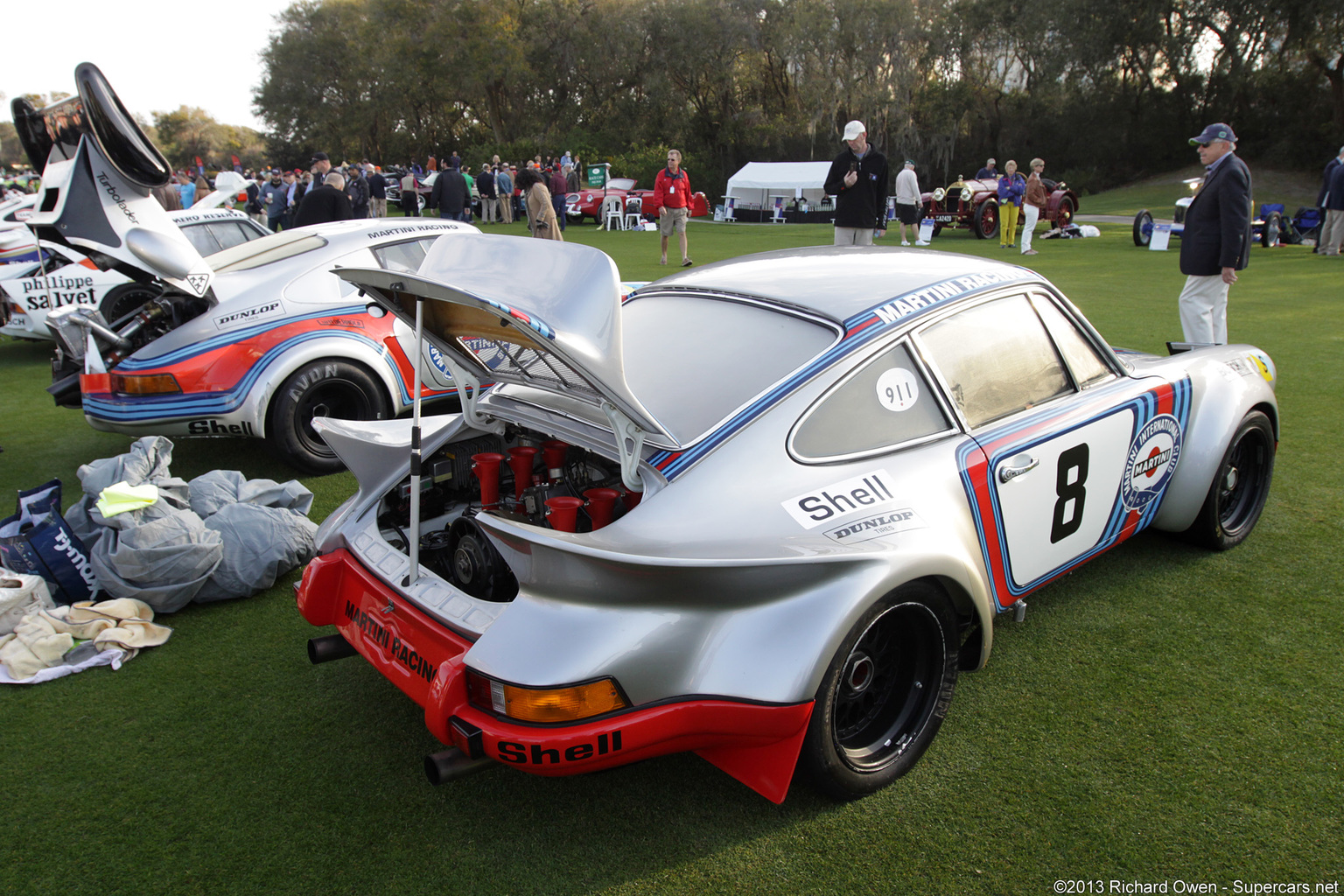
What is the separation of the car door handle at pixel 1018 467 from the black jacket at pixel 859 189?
18.2ft

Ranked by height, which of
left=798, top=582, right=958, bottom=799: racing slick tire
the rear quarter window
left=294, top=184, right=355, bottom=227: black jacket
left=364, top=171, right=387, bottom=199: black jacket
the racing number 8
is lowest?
left=798, top=582, right=958, bottom=799: racing slick tire

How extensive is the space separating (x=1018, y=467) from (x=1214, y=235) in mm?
4326

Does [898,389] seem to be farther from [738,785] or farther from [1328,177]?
[1328,177]

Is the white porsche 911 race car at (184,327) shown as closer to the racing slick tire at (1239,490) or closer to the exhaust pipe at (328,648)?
the exhaust pipe at (328,648)

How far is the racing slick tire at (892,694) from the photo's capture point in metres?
2.26

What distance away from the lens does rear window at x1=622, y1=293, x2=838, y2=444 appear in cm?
246

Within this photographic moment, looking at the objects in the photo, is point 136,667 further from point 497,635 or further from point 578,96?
point 578,96

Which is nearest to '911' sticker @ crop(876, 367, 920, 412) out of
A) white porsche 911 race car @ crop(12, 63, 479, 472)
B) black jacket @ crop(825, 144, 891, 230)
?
white porsche 911 race car @ crop(12, 63, 479, 472)

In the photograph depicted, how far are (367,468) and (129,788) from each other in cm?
119

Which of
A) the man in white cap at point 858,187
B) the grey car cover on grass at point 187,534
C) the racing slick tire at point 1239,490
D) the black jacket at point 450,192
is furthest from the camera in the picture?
the black jacket at point 450,192

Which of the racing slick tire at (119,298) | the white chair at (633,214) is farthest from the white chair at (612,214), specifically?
the racing slick tire at (119,298)

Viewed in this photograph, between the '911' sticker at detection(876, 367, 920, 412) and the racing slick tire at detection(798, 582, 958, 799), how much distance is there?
1.84ft

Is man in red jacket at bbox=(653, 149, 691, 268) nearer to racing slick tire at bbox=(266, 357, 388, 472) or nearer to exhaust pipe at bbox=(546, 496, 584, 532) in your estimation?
racing slick tire at bbox=(266, 357, 388, 472)

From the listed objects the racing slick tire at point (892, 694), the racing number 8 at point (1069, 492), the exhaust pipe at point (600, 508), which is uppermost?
the exhaust pipe at point (600, 508)
